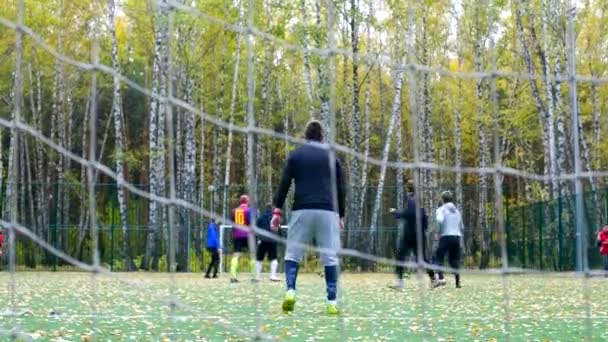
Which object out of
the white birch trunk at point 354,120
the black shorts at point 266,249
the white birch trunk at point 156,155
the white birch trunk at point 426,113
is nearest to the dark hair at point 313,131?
the black shorts at point 266,249

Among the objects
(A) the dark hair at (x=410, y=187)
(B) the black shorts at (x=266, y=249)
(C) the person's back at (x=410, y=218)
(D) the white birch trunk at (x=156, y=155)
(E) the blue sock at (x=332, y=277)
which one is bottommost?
(E) the blue sock at (x=332, y=277)

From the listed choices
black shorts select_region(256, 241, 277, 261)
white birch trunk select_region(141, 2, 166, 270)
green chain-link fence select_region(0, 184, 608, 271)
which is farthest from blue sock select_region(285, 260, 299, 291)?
green chain-link fence select_region(0, 184, 608, 271)

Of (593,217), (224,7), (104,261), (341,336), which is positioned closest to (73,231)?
(104,261)

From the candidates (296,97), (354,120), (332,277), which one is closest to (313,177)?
(332,277)

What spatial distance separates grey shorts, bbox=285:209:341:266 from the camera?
7602 millimetres

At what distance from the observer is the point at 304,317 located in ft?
25.9

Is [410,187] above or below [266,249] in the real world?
above

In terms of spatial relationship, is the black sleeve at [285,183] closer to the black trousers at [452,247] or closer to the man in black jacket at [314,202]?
the man in black jacket at [314,202]

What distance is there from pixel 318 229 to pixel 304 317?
0.70 metres

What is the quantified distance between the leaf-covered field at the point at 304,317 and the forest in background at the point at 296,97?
7.36 metres

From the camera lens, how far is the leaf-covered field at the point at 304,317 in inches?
259

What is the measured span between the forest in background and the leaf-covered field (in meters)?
7.36

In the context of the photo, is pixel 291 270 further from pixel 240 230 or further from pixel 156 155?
pixel 156 155

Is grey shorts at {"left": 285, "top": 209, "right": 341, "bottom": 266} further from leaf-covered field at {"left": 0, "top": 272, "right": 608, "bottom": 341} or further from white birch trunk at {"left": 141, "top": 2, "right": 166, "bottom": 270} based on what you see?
white birch trunk at {"left": 141, "top": 2, "right": 166, "bottom": 270}
